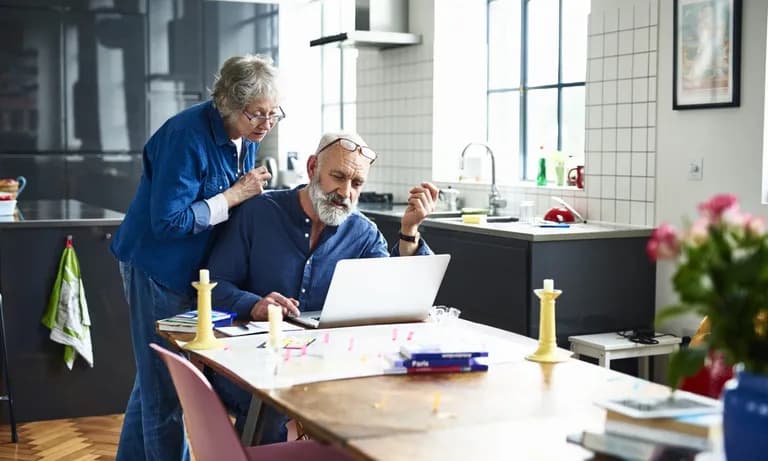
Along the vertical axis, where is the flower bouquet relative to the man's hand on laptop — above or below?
above

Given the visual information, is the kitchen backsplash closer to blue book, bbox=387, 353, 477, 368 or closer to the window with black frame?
the window with black frame

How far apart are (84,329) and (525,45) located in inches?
117

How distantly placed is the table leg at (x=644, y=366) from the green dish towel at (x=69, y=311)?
250 centimetres

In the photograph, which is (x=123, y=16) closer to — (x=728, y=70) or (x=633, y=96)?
(x=633, y=96)

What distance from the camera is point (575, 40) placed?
548 centimetres

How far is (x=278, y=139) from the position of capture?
8.32 m

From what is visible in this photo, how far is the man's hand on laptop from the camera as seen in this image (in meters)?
2.80

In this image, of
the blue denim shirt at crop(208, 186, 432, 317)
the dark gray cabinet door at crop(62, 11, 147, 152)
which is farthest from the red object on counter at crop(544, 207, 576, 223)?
the dark gray cabinet door at crop(62, 11, 147, 152)

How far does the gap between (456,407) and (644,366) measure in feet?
9.14

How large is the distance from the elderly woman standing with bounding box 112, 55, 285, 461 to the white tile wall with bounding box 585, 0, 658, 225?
2.05 m

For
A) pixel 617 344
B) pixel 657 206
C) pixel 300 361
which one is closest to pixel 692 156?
pixel 657 206

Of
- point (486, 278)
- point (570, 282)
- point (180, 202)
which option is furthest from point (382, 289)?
point (486, 278)

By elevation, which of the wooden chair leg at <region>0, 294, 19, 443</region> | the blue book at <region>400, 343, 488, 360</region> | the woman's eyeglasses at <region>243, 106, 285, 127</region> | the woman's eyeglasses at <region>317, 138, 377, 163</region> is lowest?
the wooden chair leg at <region>0, 294, 19, 443</region>

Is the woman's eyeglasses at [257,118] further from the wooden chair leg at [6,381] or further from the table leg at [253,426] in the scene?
the wooden chair leg at [6,381]
